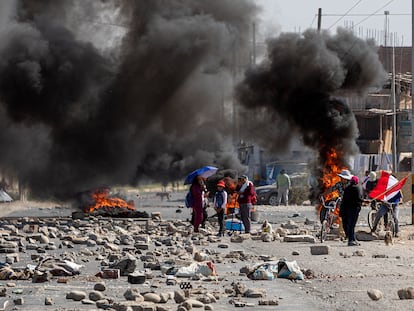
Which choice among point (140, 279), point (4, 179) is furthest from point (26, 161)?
point (140, 279)

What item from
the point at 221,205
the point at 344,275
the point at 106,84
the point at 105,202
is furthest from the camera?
the point at 106,84

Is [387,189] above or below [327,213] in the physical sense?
above

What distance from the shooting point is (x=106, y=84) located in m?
42.1

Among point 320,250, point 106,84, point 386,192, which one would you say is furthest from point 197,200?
point 106,84

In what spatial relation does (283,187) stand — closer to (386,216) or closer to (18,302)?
(386,216)

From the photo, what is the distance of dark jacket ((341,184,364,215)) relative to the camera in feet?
68.2

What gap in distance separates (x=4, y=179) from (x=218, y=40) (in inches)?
483

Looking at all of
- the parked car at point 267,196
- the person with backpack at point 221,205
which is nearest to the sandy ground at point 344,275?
the person with backpack at point 221,205

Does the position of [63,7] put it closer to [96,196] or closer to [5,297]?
[96,196]

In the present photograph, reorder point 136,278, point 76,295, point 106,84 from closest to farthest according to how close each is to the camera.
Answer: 1. point 76,295
2. point 136,278
3. point 106,84

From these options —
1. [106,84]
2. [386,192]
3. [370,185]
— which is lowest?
[386,192]

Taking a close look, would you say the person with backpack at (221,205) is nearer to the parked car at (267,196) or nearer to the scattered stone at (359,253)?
the scattered stone at (359,253)

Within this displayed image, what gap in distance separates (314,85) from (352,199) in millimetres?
10952

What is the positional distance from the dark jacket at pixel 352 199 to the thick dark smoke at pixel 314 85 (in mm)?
7112
